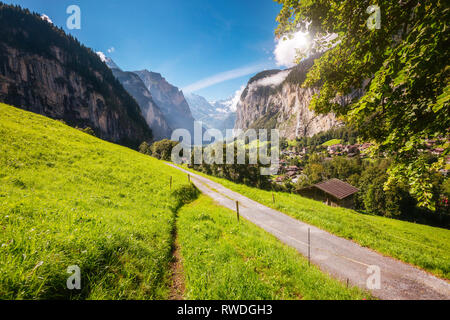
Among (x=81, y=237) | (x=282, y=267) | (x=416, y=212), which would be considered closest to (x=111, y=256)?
(x=81, y=237)

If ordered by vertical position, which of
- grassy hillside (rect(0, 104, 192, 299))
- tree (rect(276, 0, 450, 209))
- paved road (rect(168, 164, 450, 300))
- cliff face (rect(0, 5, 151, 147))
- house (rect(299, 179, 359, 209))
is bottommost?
house (rect(299, 179, 359, 209))

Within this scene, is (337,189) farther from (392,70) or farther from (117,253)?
(117,253)

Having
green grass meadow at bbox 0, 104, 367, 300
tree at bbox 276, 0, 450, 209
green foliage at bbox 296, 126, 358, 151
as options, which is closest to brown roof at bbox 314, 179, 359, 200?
green grass meadow at bbox 0, 104, 367, 300

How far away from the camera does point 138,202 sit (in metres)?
10.3

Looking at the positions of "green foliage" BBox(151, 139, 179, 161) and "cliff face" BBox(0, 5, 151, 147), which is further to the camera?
"cliff face" BBox(0, 5, 151, 147)

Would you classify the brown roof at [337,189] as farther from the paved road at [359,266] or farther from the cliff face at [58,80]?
the cliff face at [58,80]

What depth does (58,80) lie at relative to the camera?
428 feet

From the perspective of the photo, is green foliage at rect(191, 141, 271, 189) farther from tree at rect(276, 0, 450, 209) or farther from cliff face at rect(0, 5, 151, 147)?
cliff face at rect(0, 5, 151, 147)

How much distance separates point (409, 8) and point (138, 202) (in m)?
13.3

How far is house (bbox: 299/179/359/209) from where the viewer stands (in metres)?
33.2

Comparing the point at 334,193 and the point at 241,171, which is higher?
the point at 241,171

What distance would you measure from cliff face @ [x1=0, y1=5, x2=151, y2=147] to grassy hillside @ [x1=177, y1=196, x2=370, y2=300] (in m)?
163

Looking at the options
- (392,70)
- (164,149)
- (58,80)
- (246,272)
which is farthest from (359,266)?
(58,80)

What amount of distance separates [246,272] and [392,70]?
6.33 meters
